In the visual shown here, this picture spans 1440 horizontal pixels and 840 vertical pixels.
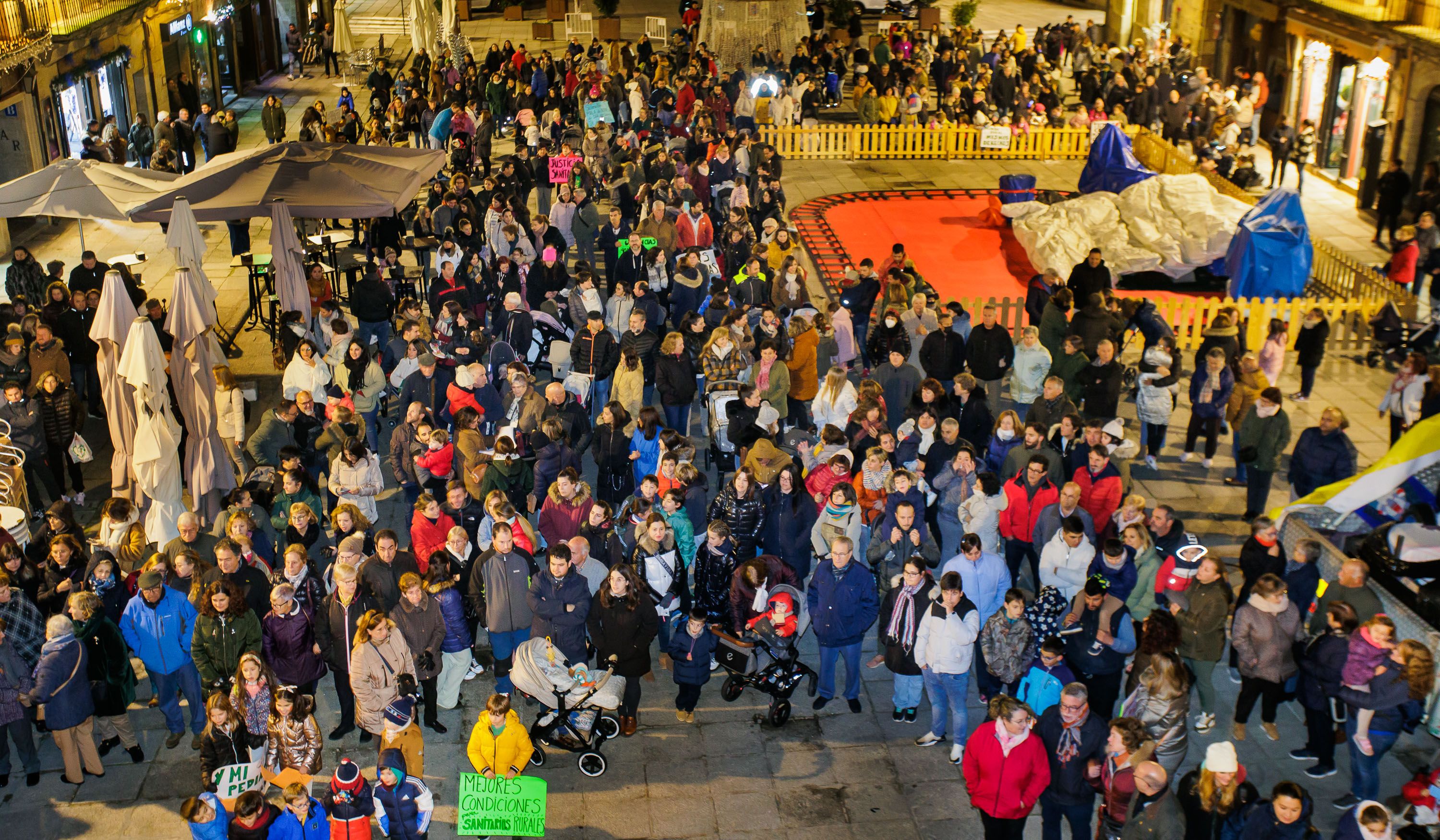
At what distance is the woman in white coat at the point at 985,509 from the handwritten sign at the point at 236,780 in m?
5.79

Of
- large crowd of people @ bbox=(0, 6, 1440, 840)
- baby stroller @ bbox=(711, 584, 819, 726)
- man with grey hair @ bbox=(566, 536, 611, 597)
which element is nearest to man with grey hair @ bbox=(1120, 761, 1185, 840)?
large crowd of people @ bbox=(0, 6, 1440, 840)

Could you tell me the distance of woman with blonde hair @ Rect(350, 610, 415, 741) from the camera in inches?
371

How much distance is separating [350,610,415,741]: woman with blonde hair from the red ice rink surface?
1351cm

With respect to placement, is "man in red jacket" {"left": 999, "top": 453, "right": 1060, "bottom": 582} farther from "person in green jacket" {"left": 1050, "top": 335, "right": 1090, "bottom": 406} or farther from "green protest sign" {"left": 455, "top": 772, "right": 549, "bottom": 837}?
"green protest sign" {"left": 455, "top": 772, "right": 549, "bottom": 837}

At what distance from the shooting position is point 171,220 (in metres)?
14.4

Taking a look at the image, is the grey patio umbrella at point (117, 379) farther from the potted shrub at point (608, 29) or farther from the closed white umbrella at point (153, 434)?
the potted shrub at point (608, 29)

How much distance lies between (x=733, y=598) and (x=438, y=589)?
225 cm

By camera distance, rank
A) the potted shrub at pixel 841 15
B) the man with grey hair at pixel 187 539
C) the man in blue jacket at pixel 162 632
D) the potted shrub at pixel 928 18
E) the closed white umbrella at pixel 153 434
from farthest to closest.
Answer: the potted shrub at pixel 928 18 → the potted shrub at pixel 841 15 → the closed white umbrella at pixel 153 434 → the man with grey hair at pixel 187 539 → the man in blue jacket at pixel 162 632

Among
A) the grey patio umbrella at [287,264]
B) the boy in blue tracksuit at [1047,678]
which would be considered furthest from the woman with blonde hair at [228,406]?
the boy in blue tracksuit at [1047,678]

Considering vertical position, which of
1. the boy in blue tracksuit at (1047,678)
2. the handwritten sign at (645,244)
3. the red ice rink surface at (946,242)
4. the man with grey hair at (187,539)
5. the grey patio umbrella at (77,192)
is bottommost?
the red ice rink surface at (946,242)

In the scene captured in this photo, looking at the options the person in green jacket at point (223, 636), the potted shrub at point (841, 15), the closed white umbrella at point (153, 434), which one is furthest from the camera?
the potted shrub at point (841, 15)

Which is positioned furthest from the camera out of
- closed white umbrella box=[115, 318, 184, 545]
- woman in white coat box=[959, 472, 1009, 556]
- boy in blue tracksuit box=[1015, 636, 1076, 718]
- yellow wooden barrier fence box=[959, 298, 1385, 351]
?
yellow wooden barrier fence box=[959, 298, 1385, 351]

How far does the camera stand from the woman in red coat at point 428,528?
10.8 metres

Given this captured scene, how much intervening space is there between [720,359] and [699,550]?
3.75 metres
